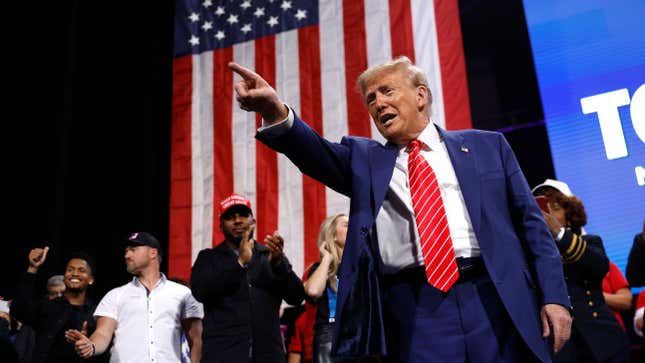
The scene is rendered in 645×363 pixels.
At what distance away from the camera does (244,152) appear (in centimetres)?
594

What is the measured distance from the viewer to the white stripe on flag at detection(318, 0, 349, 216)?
215 inches

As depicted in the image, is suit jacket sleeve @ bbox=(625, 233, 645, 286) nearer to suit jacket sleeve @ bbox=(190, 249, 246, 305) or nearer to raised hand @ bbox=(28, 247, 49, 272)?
suit jacket sleeve @ bbox=(190, 249, 246, 305)

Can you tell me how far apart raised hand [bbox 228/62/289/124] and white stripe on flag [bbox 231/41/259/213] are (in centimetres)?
420

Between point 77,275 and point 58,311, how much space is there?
10.3 inches

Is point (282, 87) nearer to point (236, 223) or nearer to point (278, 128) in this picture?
point (236, 223)

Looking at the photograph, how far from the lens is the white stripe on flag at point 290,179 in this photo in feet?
18.1

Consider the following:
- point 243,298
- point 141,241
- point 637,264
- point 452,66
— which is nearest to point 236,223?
point 243,298

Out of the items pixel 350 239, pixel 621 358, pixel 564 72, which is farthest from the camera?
pixel 564 72

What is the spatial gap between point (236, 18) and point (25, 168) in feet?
8.37

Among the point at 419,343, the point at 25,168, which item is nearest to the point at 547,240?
the point at 419,343

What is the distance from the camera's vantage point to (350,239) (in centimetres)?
168

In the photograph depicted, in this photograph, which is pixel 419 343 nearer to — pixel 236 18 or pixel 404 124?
pixel 404 124

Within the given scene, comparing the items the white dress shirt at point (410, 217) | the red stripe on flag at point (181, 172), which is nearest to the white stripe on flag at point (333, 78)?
the red stripe on flag at point (181, 172)

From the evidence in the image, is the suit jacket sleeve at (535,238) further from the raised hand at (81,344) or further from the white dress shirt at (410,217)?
the raised hand at (81,344)
